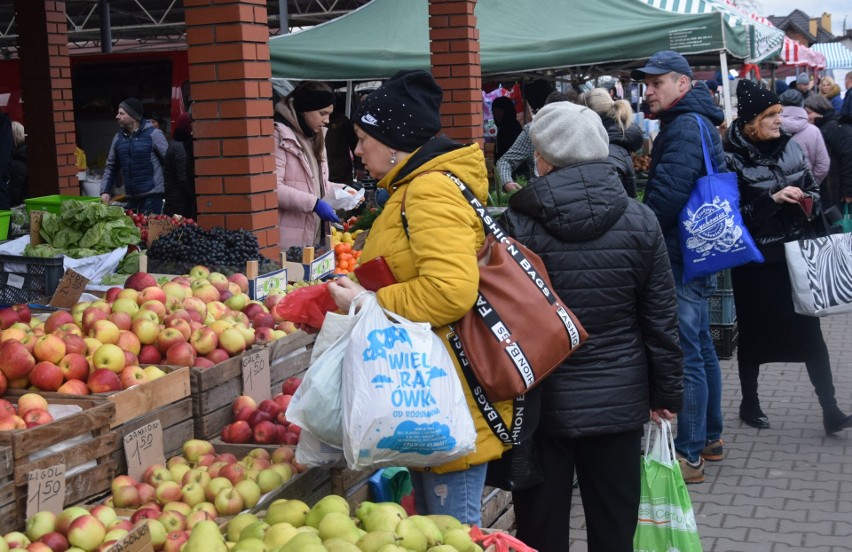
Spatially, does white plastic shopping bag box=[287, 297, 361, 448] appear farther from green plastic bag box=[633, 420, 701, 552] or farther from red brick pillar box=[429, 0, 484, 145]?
red brick pillar box=[429, 0, 484, 145]

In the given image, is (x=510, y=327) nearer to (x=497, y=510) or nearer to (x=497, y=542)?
(x=497, y=542)

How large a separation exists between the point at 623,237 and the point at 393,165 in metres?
0.87

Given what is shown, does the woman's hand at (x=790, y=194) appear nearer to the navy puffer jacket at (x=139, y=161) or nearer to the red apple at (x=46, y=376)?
the red apple at (x=46, y=376)

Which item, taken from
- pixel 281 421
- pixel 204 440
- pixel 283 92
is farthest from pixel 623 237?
pixel 283 92

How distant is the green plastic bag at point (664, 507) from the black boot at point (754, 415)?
10.2ft

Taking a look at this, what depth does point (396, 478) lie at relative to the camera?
409 centimetres

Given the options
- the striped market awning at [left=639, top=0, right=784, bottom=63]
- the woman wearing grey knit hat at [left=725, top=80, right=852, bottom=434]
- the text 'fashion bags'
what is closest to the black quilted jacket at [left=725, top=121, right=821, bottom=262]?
the woman wearing grey knit hat at [left=725, top=80, right=852, bottom=434]

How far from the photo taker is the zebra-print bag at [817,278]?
619 cm

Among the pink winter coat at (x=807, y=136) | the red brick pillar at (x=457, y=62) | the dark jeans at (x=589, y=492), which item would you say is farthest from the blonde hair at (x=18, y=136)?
the dark jeans at (x=589, y=492)

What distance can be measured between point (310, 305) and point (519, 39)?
7897 mm

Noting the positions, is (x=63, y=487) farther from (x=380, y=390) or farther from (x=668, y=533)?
(x=668, y=533)

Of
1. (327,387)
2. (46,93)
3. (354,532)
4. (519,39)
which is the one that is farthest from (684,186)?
(46,93)

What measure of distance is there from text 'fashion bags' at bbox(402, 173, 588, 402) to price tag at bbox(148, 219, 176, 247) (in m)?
3.46

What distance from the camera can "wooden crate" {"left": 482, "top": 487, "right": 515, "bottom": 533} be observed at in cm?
429
